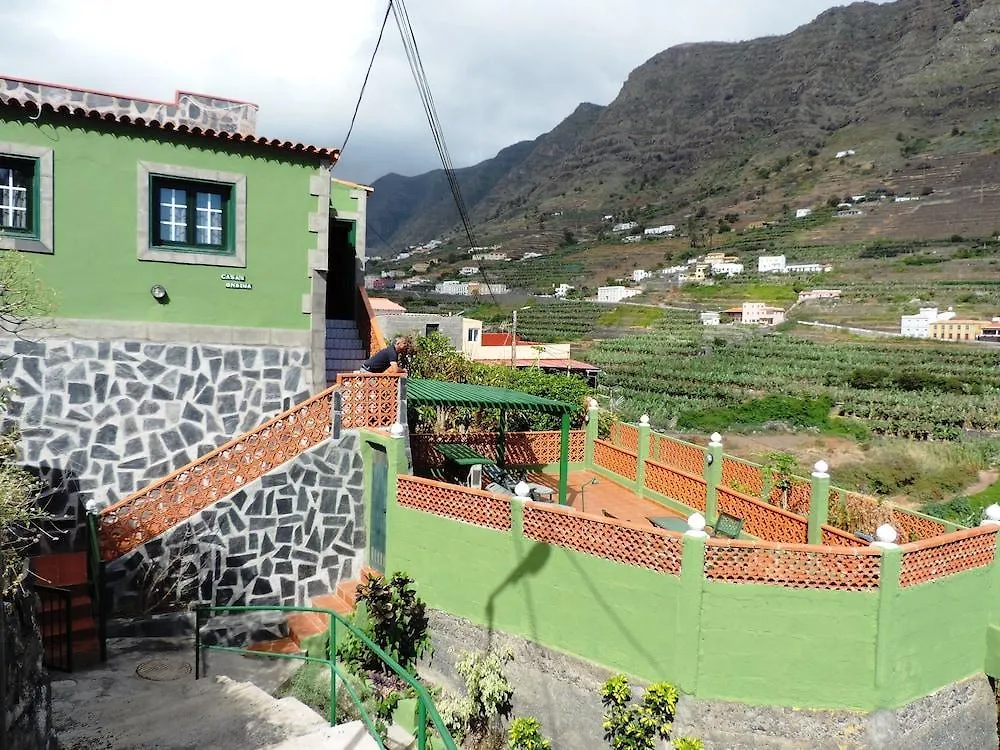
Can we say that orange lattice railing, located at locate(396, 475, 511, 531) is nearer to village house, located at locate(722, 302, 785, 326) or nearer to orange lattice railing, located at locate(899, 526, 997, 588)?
orange lattice railing, located at locate(899, 526, 997, 588)

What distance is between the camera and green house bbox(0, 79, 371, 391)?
344 inches

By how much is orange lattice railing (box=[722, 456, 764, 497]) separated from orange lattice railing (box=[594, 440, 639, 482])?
7.23 feet

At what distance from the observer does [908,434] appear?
32.8 metres

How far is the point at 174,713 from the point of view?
588 cm

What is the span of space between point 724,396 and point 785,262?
48.6 m

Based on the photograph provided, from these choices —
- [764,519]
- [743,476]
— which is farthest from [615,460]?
[764,519]

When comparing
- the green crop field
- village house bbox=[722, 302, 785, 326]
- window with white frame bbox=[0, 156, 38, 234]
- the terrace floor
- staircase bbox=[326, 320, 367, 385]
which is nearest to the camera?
window with white frame bbox=[0, 156, 38, 234]

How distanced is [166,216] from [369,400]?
392 cm

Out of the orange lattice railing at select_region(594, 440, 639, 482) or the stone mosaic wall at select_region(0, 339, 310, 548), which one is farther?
the orange lattice railing at select_region(594, 440, 639, 482)

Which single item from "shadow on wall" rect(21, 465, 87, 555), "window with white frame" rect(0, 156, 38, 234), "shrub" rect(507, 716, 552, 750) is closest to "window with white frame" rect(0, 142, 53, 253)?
"window with white frame" rect(0, 156, 38, 234)

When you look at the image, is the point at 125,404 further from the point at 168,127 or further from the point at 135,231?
the point at 168,127

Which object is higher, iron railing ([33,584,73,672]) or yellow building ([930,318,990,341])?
yellow building ([930,318,990,341])

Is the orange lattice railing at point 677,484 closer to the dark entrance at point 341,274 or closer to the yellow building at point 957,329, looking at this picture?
the dark entrance at point 341,274

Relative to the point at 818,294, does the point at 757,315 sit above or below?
below
